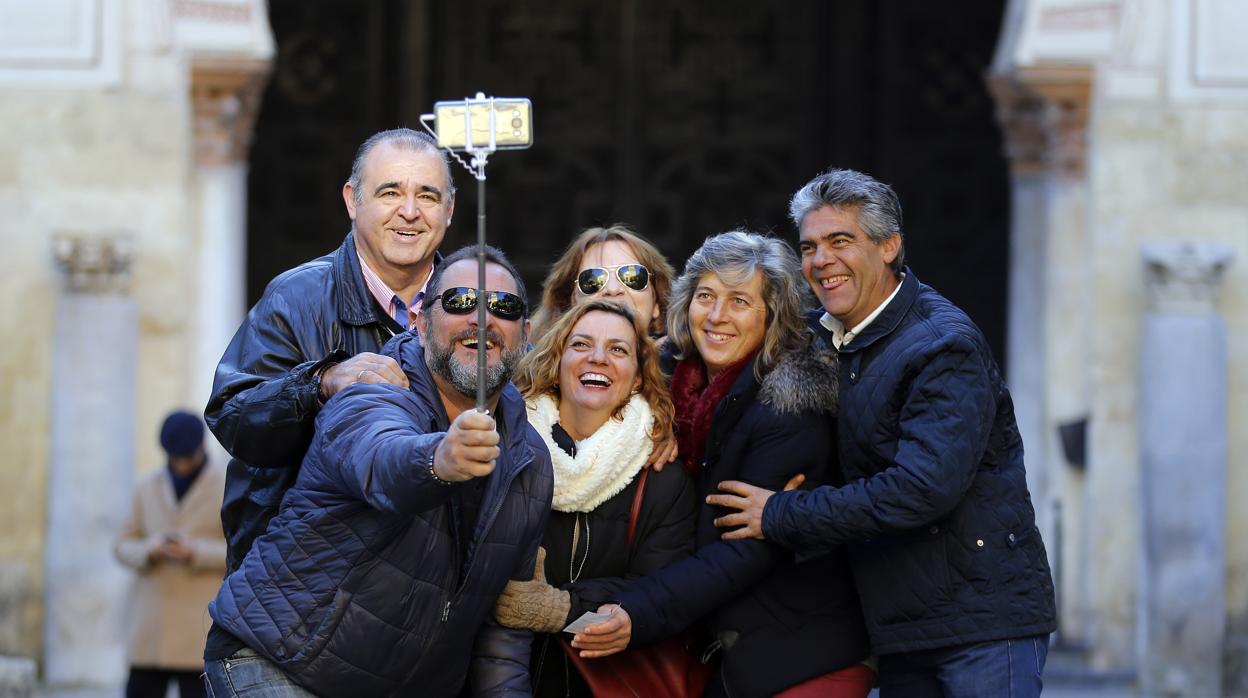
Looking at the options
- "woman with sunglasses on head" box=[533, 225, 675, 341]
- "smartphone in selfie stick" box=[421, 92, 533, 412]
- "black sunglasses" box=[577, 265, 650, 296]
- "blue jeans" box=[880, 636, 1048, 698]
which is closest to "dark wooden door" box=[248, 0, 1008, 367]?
"woman with sunglasses on head" box=[533, 225, 675, 341]

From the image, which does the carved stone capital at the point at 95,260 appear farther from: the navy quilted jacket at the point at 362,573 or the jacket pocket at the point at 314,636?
the jacket pocket at the point at 314,636

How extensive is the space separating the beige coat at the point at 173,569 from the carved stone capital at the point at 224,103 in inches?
98.2

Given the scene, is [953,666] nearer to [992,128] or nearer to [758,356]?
[758,356]

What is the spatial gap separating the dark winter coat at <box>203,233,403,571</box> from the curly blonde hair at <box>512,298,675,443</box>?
405mm

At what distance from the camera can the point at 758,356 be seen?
4934 mm

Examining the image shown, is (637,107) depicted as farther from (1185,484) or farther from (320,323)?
(320,323)

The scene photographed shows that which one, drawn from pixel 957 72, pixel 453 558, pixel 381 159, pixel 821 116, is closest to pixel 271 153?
pixel 821 116

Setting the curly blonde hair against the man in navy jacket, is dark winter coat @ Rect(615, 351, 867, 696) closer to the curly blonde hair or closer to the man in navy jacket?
the man in navy jacket

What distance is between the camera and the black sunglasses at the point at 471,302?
427 centimetres

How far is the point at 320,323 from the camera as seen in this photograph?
4.68 metres

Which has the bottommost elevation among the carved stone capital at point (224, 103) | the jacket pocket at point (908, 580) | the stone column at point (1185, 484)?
the stone column at point (1185, 484)

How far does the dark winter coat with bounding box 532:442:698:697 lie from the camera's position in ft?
15.8

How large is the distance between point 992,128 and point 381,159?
6.48 meters

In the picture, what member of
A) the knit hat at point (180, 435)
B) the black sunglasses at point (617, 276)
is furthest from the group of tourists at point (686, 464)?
the knit hat at point (180, 435)
